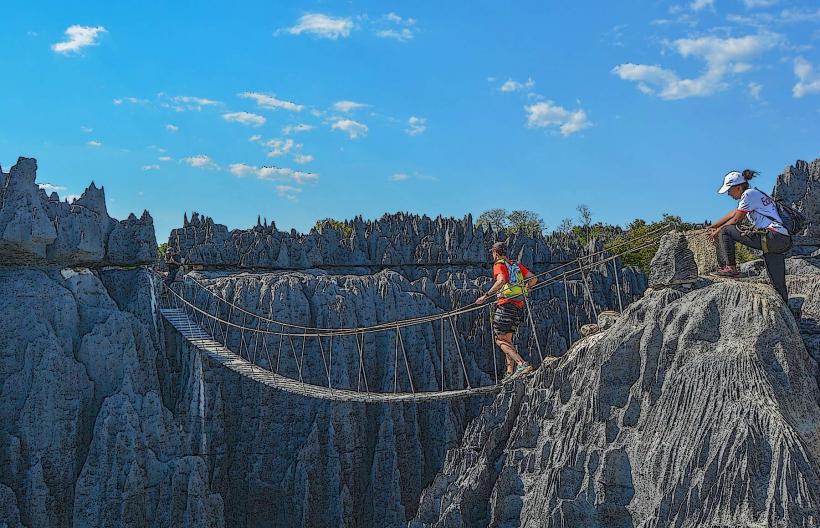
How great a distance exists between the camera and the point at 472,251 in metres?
27.4

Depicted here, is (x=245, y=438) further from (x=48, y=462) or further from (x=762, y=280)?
(x=762, y=280)

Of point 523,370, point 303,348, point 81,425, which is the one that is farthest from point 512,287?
point 81,425

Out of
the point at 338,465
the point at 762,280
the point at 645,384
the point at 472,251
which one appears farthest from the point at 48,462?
the point at 472,251

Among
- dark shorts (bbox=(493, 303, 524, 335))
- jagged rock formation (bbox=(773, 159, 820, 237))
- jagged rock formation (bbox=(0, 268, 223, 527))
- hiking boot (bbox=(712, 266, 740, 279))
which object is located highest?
jagged rock formation (bbox=(773, 159, 820, 237))

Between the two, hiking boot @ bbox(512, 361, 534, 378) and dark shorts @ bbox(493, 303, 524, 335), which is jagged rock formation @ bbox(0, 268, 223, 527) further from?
hiking boot @ bbox(512, 361, 534, 378)

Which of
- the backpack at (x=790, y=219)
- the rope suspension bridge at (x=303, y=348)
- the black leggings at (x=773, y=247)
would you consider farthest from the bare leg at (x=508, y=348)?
the rope suspension bridge at (x=303, y=348)

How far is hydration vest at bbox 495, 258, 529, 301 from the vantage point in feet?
23.2

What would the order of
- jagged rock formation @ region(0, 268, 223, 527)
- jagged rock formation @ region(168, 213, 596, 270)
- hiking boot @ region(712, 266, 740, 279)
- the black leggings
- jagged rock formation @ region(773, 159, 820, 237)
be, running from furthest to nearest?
jagged rock formation @ region(168, 213, 596, 270) → jagged rock formation @ region(773, 159, 820, 237) → jagged rock formation @ region(0, 268, 223, 527) → hiking boot @ region(712, 266, 740, 279) → the black leggings

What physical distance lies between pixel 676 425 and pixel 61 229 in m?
11.0

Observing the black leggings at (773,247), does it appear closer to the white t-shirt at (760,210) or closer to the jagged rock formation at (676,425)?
the white t-shirt at (760,210)

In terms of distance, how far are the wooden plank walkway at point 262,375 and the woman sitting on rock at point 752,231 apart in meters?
2.69

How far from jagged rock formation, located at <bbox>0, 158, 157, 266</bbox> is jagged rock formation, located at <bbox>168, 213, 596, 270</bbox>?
665cm

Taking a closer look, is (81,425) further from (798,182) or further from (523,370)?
(798,182)

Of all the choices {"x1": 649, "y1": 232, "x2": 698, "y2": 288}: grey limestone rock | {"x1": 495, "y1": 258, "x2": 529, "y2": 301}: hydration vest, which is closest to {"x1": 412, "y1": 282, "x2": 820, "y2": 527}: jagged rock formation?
{"x1": 649, "y1": 232, "x2": 698, "y2": 288}: grey limestone rock
